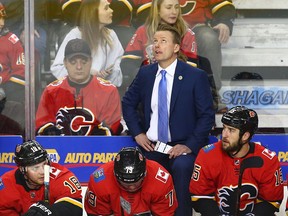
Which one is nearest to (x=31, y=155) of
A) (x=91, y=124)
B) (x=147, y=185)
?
(x=147, y=185)

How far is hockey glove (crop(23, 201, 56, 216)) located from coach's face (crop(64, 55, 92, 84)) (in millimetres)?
1576

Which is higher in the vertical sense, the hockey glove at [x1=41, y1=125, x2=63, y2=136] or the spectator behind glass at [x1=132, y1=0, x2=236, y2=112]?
the spectator behind glass at [x1=132, y1=0, x2=236, y2=112]

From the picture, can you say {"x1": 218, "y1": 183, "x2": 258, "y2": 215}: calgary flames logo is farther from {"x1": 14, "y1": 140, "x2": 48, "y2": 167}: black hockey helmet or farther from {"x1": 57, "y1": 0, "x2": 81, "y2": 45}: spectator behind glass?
{"x1": 57, "y1": 0, "x2": 81, "y2": 45}: spectator behind glass

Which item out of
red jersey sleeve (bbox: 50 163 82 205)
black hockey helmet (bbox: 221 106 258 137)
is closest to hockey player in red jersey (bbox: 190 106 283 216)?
black hockey helmet (bbox: 221 106 258 137)

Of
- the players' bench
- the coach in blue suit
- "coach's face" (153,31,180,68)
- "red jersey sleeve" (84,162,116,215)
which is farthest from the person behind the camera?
the players' bench

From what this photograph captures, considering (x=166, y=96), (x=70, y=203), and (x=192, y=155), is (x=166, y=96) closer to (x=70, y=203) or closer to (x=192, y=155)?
(x=192, y=155)

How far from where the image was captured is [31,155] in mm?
5441

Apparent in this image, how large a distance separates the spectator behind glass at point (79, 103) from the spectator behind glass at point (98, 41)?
4 centimetres

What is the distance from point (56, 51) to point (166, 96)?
99 cm

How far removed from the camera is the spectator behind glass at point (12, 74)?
6.56 metres

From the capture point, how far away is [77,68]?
259 inches

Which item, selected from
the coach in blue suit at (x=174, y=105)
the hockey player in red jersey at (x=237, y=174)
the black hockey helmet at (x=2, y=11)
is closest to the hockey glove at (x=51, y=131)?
the coach in blue suit at (x=174, y=105)

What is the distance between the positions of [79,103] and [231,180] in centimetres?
145

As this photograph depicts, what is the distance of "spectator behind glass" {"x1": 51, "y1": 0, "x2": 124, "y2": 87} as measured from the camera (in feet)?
21.6
